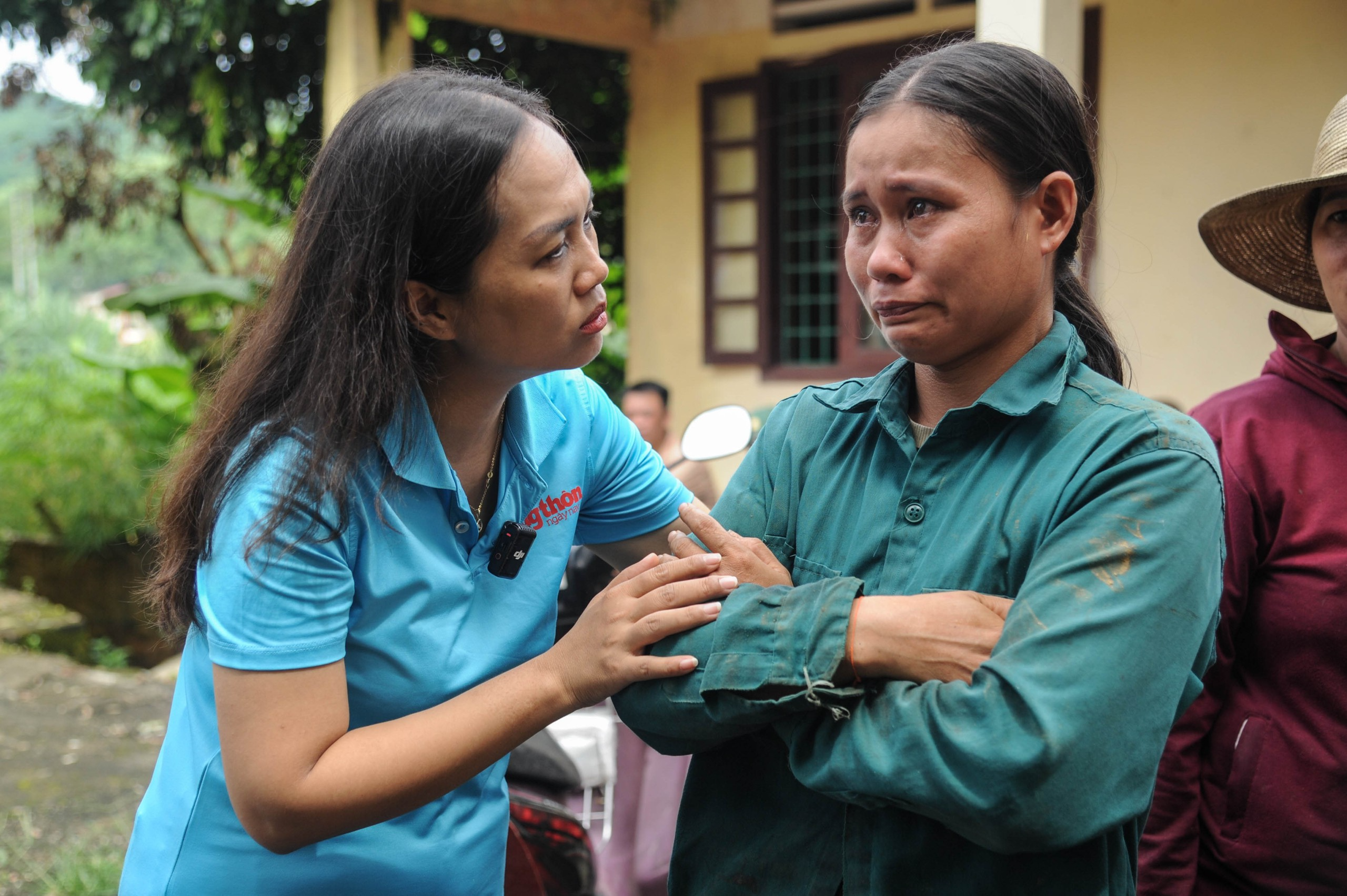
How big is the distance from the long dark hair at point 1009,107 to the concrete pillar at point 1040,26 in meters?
2.62

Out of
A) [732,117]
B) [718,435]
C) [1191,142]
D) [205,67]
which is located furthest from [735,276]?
[718,435]

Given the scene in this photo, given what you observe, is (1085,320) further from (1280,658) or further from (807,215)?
(807,215)

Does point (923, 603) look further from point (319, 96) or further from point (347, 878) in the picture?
point (319, 96)

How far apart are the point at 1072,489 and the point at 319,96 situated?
7.18 metres

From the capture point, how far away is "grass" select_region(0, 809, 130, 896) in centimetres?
405

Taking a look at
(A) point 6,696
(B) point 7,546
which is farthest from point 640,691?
(B) point 7,546

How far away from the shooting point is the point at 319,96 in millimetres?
7535

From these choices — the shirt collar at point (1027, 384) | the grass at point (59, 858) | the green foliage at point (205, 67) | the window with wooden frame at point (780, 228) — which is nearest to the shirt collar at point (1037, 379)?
the shirt collar at point (1027, 384)

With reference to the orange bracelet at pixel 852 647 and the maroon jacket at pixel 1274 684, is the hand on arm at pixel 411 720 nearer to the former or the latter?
the orange bracelet at pixel 852 647

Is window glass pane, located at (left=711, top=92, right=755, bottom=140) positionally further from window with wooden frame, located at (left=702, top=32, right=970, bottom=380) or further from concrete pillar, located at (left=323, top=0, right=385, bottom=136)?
concrete pillar, located at (left=323, top=0, right=385, bottom=136)

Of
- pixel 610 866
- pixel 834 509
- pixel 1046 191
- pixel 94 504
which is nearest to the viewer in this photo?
pixel 1046 191

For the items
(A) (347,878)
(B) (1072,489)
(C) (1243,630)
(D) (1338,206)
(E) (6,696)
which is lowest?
(E) (6,696)

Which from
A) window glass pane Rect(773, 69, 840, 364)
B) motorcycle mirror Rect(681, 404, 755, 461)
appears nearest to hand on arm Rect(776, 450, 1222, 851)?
motorcycle mirror Rect(681, 404, 755, 461)

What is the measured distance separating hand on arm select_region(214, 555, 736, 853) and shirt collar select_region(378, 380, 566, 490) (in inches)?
11.2
